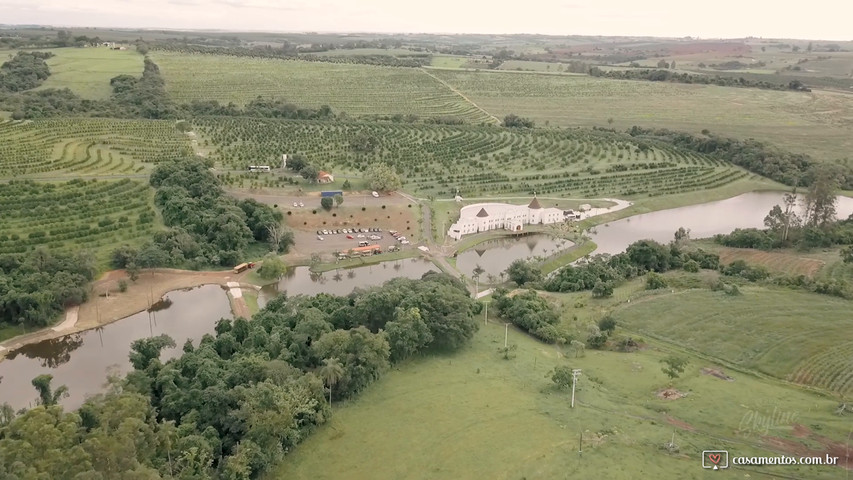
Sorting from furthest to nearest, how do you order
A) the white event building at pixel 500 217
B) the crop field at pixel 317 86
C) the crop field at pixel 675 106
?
1. the crop field at pixel 317 86
2. the crop field at pixel 675 106
3. the white event building at pixel 500 217

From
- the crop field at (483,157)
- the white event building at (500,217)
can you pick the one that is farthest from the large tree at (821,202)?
the white event building at (500,217)

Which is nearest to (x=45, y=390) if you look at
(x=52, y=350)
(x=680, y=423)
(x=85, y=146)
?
(x=52, y=350)

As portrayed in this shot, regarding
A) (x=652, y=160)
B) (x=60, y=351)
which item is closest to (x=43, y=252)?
(x=60, y=351)

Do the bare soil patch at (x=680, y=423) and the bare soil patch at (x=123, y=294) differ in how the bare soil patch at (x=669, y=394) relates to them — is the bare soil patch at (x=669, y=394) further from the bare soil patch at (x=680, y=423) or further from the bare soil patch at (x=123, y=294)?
the bare soil patch at (x=123, y=294)

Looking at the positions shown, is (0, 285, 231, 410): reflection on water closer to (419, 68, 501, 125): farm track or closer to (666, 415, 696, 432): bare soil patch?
(666, 415, 696, 432): bare soil patch

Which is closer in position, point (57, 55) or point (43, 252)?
point (43, 252)

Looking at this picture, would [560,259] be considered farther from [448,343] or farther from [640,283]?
[448,343]

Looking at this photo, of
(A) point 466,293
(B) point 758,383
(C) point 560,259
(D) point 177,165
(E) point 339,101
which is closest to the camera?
(B) point 758,383
